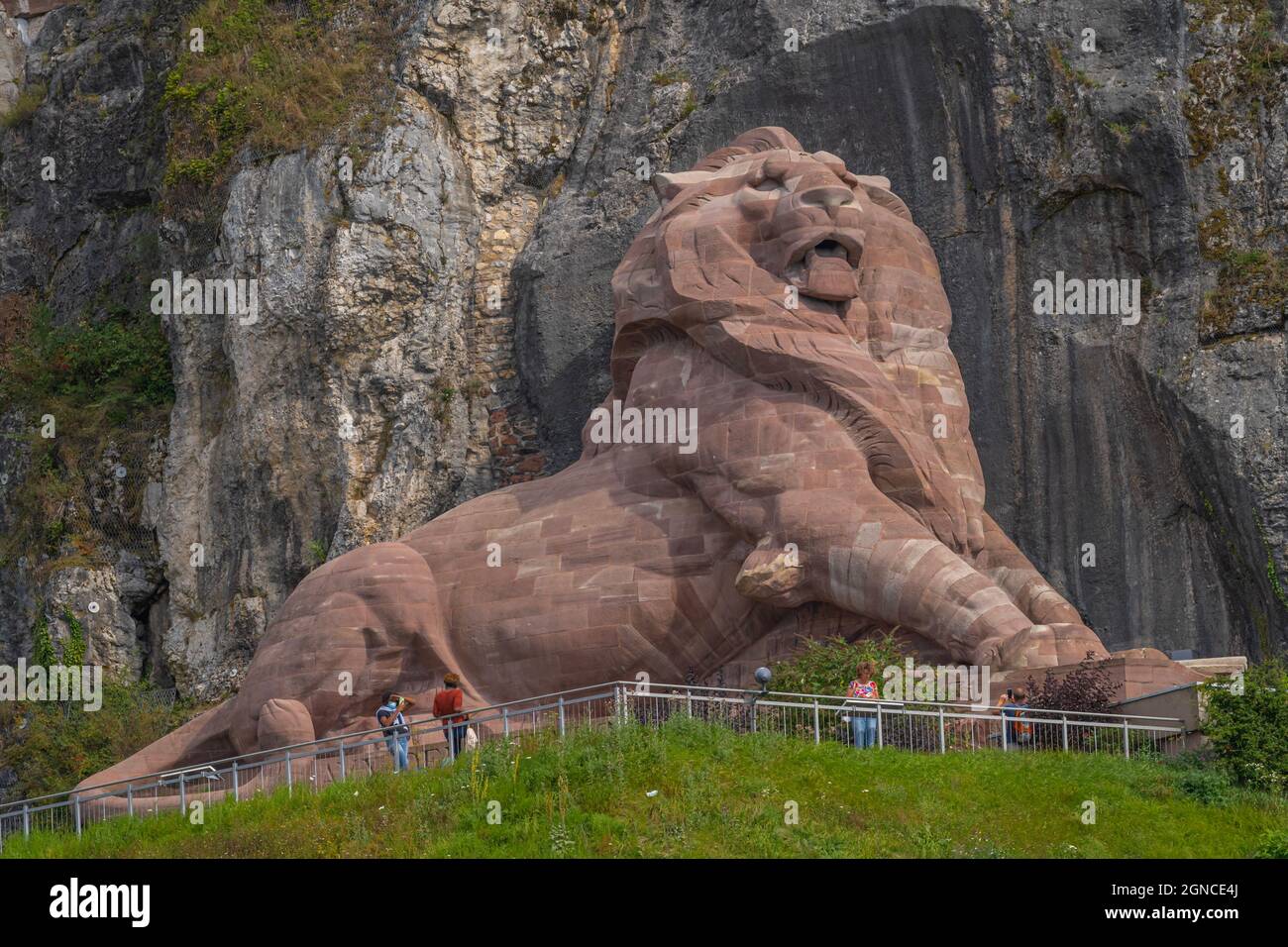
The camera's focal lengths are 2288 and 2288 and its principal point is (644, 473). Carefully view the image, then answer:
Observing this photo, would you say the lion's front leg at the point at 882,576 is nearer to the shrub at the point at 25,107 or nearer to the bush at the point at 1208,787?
the bush at the point at 1208,787

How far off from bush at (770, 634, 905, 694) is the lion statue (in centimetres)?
43

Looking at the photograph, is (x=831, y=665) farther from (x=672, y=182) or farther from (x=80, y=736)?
(x=80, y=736)

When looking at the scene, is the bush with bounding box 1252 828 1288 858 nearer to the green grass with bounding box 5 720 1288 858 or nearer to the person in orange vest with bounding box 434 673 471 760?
the green grass with bounding box 5 720 1288 858

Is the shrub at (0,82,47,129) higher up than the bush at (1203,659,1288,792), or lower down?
higher up

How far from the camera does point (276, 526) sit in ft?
112

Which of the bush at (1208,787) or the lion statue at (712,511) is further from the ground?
the lion statue at (712,511)

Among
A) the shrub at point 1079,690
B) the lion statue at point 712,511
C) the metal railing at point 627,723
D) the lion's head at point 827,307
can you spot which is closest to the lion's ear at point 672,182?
the lion statue at point 712,511

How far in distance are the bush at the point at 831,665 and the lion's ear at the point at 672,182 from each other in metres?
6.76

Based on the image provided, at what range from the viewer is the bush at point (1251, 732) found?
21672 mm

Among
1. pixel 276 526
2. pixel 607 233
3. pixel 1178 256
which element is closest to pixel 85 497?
pixel 276 526

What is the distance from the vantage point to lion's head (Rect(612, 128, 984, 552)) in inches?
1048

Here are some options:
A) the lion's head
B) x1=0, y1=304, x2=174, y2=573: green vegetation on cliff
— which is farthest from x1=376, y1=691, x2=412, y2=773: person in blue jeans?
x1=0, y1=304, x2=174, y2=573: green vegetation on cliff

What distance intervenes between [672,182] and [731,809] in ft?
34.4

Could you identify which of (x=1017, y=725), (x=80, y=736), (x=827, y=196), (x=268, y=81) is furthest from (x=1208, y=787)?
(x=268, y=81)
